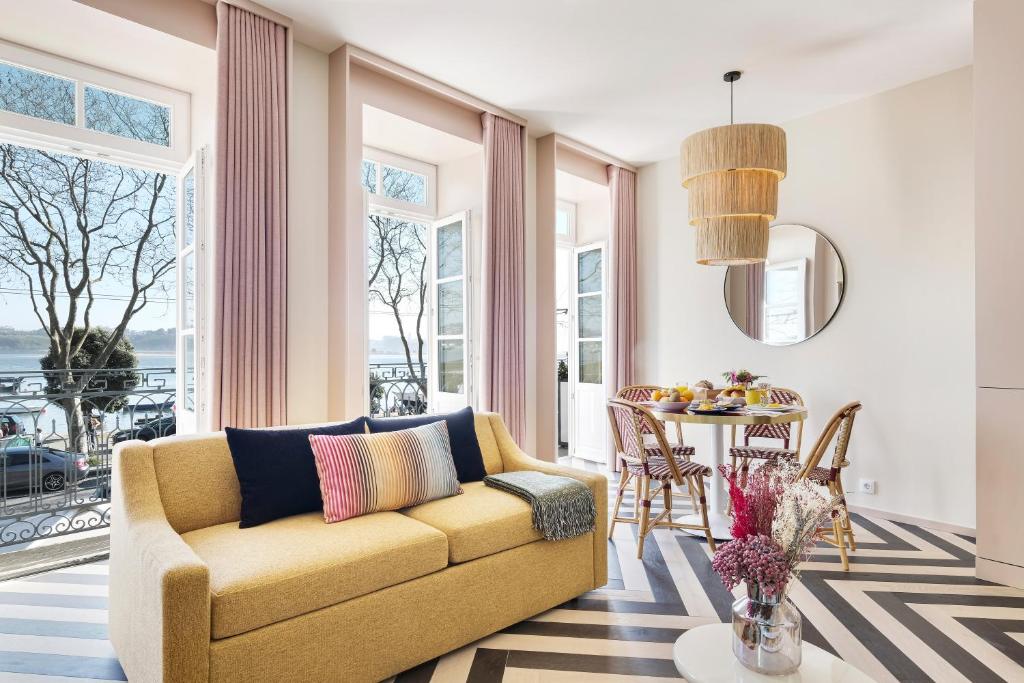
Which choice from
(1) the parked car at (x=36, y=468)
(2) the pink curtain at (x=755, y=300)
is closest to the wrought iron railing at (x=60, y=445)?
(1) the parked car at (x=36, y=468)

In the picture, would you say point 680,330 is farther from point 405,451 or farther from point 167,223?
point 167,223

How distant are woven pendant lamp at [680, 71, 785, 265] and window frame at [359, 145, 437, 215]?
2.14 meters

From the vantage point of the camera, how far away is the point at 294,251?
130 inches

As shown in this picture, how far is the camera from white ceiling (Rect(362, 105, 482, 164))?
Result: 153 inches

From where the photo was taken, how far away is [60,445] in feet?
14.4

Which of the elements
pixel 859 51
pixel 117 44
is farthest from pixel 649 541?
pixel 117 44

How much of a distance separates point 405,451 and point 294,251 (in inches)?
57.4

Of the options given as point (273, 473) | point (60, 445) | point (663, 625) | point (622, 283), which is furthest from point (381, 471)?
point (622, 283)

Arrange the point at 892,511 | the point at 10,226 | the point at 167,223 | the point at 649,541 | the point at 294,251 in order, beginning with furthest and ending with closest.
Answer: the point at 167,223
the point at 10,226
the point at 892,511
the point at 649,541
the point at 294,251

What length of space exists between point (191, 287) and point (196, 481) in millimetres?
1568

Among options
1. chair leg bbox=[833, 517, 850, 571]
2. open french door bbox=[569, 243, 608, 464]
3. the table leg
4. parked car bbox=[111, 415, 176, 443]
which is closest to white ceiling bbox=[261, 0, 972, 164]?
open french door bbox=[569, 243, 608, 464]

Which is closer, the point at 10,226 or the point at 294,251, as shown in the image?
the point at 294,251

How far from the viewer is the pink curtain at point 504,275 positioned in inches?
168

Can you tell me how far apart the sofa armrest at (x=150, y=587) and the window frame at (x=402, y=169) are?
2539 mm
